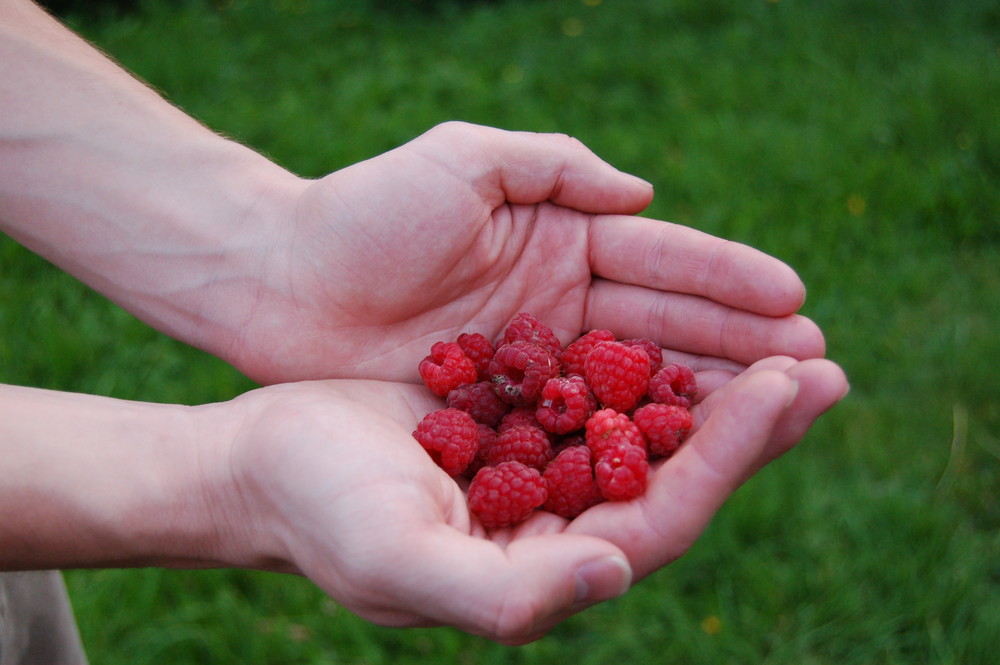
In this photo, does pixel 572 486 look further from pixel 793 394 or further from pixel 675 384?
pixel 793 394

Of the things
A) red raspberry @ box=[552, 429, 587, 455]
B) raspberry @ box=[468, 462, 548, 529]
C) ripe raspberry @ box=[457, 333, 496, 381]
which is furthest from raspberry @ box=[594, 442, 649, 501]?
ripe raspberry @ box=[457, 333, 496, 381]

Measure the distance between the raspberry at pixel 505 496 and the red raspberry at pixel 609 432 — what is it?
0.59ft

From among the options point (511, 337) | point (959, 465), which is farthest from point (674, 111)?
point (511, 337)

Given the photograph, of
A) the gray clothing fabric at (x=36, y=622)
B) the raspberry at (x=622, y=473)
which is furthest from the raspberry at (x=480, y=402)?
the gray clothing fabric at (x=36, y=622)

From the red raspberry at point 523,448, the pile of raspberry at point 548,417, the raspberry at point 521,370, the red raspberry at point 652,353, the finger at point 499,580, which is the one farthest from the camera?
the red raspberry at point 652,353

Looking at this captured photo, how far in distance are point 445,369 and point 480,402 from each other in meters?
0.12

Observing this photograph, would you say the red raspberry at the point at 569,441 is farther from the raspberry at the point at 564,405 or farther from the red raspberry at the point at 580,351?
the red raspberry at the point at 580,351

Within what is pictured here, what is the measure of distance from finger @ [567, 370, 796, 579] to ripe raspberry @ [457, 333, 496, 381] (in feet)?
2.18

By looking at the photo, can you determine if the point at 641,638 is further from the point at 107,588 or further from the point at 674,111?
the point at 674,111

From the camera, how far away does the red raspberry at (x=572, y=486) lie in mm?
1892

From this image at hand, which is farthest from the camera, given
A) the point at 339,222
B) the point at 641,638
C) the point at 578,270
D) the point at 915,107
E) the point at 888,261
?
the point at 915,107

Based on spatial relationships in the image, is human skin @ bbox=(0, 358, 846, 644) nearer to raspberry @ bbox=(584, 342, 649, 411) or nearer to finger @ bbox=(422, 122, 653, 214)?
raspberry @ bbox=(584, 342, 649, 411)

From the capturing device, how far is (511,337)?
229cm

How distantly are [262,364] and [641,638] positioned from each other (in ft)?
4.60
